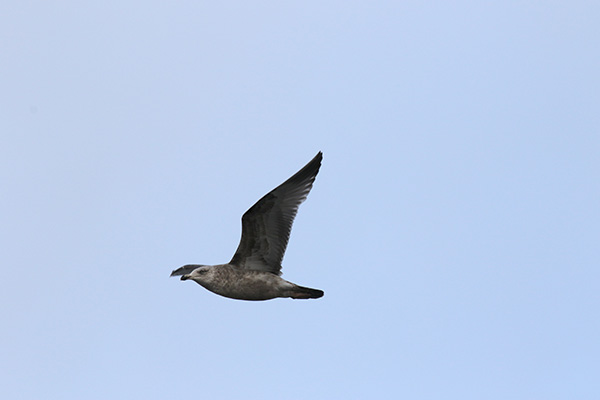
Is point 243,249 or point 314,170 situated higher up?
point 314,170

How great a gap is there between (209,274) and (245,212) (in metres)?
1.78

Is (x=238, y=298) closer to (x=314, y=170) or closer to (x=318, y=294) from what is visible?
(x=318, y=294)

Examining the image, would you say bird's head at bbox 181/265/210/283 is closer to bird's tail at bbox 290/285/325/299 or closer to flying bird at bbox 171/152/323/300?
flying bird at bbox 171/152/323/300

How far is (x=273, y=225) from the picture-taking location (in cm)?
2047

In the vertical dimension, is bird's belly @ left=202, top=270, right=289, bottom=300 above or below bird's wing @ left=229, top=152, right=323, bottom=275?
below

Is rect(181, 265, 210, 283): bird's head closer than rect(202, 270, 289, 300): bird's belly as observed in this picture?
A: No

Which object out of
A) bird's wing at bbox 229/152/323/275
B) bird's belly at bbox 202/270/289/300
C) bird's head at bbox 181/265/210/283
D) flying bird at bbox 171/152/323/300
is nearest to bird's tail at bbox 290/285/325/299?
flying bird at bbox 171/152/323/300

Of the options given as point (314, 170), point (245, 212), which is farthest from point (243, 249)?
point (314, 170)

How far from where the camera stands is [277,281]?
2061 cm

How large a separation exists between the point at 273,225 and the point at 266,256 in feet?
2.47

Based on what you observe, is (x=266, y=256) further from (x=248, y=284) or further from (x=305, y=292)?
(x=305, y=292)

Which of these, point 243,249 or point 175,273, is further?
point 175,273

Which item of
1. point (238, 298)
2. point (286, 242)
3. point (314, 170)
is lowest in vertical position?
point (238, 298)

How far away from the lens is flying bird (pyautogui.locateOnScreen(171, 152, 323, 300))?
2039 centimetres
